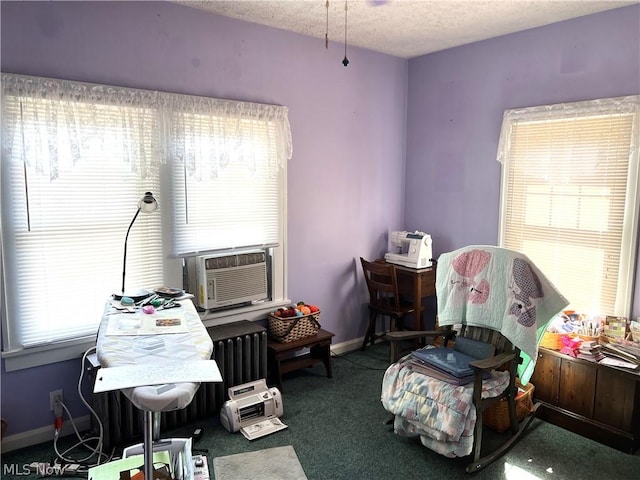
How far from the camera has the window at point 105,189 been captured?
254 cm

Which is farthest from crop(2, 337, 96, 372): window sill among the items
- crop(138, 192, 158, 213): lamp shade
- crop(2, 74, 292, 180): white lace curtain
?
crop(2, 74, 292, 180): white lace curtain

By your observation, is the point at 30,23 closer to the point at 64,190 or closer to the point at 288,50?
the point at 64,190

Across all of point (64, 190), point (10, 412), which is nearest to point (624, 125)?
point (64, 190)

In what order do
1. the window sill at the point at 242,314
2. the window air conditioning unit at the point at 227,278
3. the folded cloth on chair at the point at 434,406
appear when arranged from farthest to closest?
the window sill at the point at 242,314, the window air conditioning unit at the point at 227,278, the folded cloth on chair at the point at 434,406

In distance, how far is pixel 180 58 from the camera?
3016mm

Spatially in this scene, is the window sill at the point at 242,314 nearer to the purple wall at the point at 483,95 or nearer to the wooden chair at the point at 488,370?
the wooden chair at the point at 488,370

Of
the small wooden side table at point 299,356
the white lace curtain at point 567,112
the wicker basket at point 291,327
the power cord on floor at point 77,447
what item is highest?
the white lace curtain at point 567,112

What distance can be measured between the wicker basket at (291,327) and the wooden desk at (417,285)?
2.98 ft

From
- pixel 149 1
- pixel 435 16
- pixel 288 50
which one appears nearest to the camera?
pixel 149 1

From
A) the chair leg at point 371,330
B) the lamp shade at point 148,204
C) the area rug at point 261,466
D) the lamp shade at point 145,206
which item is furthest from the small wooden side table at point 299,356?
the lamp shade at point 148,204

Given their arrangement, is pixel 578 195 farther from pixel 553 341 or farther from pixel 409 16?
pixel 409 16

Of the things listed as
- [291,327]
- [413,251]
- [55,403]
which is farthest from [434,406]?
[55,403]

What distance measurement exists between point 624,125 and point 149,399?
3.15 m

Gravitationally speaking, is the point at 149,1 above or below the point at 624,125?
above
